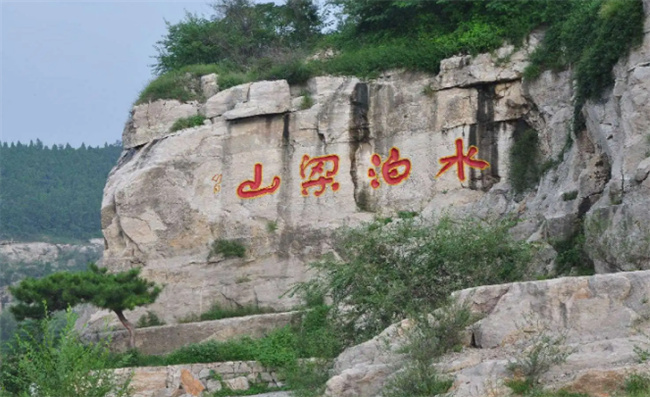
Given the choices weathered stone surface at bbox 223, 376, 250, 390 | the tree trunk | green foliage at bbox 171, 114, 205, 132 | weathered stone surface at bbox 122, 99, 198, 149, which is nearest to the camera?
weathered stone surface at bbox 223, 376, 250, 390

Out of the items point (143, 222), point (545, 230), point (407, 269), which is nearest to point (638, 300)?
point (407, 269)

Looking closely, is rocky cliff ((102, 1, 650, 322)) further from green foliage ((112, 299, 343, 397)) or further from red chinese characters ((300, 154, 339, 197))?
green foliage ((112, 299, 343, 397))

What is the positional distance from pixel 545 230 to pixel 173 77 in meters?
10.0

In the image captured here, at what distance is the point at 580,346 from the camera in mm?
13344

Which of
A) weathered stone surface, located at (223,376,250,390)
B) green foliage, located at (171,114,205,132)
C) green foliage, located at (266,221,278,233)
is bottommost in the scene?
weathered stone surface, located at (223,376,250,390)

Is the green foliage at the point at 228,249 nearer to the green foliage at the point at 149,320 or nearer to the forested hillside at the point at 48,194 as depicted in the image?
the green foliage at the point at 149,320

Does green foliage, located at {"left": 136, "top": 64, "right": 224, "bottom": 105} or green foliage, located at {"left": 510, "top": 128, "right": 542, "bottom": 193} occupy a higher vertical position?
green foliage, located at {"left": 136, "top": 64, "right": 224, "bottom": 105}

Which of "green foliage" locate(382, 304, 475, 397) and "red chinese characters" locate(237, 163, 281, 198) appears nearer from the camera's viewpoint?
"green foliage" locate(382, 304, 475, 397)

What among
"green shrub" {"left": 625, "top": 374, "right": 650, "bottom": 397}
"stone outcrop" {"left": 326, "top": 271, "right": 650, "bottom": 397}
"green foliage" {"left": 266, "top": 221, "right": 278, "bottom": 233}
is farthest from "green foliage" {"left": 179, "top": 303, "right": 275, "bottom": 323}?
"green shrub" {"left": 625, "top": 374, "right": 650, "bottom": 397}

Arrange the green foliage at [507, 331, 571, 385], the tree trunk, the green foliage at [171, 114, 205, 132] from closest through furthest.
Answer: the green foliage at [507, 331, 571, 385] → the tree trunk → the green foliage at [171, 114, 205, 132]

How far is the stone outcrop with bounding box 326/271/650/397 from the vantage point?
42.7 feet

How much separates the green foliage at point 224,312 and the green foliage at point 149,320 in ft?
1.44

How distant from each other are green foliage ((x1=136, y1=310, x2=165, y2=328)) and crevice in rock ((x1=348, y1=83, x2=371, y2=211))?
4372mm

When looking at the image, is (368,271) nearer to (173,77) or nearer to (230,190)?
(230,190)
